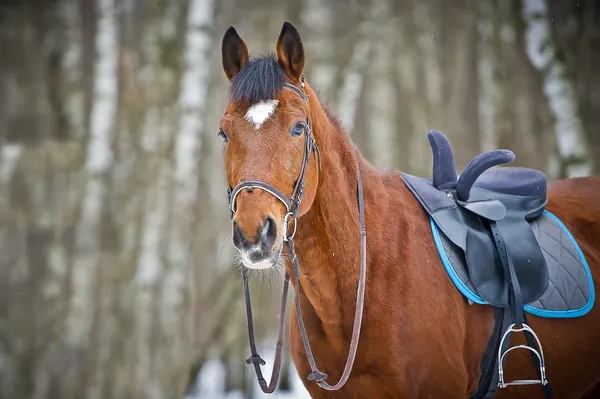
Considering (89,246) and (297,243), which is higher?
(89,246)

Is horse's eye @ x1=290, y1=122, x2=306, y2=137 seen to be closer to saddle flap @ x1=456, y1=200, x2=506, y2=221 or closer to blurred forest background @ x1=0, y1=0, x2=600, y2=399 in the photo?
saddle flap @ x1=456, y1=200, x2=506, y2=221

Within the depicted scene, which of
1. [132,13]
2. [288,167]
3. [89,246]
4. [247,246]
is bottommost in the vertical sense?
[247,246]

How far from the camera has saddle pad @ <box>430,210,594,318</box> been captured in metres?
2.44

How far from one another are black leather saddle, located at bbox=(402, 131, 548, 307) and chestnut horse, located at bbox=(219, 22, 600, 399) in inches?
4.1

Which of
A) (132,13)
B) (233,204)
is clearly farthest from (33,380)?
(233,204)

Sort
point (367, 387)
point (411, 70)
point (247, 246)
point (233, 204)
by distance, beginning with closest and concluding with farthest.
A: point (247, 246) < point (233, 204) < point (367, 387) < point (411, 70)

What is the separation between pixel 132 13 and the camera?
584 cm

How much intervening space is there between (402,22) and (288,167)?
5199 mm

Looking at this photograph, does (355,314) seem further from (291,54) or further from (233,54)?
(233,54)

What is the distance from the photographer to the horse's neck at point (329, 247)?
220 centimetres

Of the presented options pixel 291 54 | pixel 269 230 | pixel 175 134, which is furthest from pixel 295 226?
pixel 175 134

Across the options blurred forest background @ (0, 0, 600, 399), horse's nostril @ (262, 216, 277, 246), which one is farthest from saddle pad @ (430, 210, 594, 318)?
blurred forest background @ (0, 0, 600, 399)

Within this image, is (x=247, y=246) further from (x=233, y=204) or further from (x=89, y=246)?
(x=89, y=246)

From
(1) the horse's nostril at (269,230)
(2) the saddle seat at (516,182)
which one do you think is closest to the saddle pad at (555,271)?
(2) the saddle seat at (516,182)
